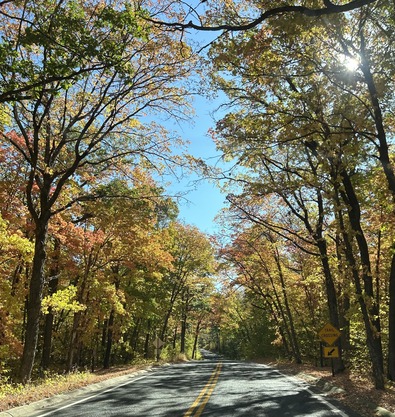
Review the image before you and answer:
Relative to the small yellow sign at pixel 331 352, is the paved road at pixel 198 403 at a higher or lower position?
lower

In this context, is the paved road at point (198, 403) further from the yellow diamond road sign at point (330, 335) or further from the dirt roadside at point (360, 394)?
the yellow diamond road sign at point (330, 335)

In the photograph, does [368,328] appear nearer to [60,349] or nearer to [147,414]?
[147,414]

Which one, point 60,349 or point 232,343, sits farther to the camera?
point 232,343

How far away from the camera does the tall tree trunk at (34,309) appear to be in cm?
1143

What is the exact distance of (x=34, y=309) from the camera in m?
11.8

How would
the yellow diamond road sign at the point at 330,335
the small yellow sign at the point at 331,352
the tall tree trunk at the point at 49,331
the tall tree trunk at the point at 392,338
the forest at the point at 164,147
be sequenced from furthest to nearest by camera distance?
the tall tree trunk at the point at 49,331 → the yellow diamond road sign at the point at 330,335 → the small yellow sign at the point at 331,352 → the tall tree trunk at the point at 392,338 → the forest at the point at 164,147

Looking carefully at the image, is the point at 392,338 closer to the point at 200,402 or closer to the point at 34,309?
the point at 200,402

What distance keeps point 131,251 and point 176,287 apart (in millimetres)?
20416

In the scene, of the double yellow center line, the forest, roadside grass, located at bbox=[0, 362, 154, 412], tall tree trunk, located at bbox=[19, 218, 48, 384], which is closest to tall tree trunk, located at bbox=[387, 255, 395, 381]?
the forest

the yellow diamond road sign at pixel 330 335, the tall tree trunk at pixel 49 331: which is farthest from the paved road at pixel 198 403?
the tall tree trunk at pixel 49 331

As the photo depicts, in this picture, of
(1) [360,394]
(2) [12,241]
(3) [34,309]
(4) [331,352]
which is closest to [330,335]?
(4) [331,352]

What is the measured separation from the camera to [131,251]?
20.5 m

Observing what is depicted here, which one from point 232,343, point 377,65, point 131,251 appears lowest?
point 232,343

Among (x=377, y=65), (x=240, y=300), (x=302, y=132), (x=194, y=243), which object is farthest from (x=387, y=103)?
(x=240, y=300)
